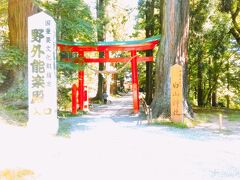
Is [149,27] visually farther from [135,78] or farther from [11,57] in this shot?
A: [11,57]

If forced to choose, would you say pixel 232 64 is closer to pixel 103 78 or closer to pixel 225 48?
pixel 225 48

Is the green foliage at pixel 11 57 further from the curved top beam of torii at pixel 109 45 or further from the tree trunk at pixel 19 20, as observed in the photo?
the curved top beam of torii at pixel 109 45

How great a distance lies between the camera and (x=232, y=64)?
2089 cm

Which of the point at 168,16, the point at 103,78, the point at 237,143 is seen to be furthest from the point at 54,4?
the point at 103,78

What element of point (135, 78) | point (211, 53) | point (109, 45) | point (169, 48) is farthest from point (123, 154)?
point (211, 53)

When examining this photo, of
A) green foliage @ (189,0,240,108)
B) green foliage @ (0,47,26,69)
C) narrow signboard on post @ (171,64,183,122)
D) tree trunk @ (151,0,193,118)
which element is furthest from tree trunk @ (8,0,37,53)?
green foliage @ (189,0,240,108)

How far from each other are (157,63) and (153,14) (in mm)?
6383

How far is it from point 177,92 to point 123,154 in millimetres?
4600

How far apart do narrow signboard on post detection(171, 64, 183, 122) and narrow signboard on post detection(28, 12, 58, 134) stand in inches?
171

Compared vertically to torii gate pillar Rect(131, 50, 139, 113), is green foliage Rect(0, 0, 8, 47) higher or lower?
higher

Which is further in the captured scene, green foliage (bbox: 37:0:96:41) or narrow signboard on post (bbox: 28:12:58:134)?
green foliage (bbox: 37:0:96:41)

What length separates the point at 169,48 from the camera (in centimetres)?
1146

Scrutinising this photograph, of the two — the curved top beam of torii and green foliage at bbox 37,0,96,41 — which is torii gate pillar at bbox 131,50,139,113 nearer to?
the curved top beam of torii

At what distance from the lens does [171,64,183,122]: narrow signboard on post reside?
10.3 meters
